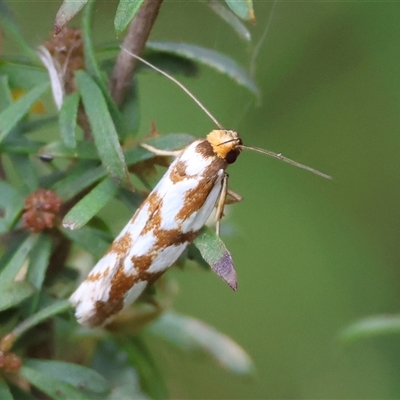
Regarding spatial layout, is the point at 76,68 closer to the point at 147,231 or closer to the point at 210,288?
the point at 147,231

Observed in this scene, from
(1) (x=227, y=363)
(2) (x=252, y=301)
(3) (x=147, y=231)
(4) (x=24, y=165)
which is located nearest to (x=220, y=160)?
(3) (x=147, y=231)

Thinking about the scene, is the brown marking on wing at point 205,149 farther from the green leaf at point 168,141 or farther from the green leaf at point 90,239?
the green leaf at point 90,239

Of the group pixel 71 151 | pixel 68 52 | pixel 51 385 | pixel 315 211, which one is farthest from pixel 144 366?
pixel 315 211

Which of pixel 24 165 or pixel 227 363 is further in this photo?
pixel 227 363

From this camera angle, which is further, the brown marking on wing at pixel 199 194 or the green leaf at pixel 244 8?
the brown marking on wing at pixel 199 194

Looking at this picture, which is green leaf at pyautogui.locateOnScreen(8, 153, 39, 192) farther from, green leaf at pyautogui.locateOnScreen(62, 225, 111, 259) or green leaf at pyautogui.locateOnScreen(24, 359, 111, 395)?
green leaf at pyautogui.locateOnScreen(24, 359, 111, 395)

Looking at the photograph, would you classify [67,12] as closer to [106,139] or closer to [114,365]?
[106,139]

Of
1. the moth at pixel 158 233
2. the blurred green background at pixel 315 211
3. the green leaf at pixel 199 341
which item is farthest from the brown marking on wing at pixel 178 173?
the blurred green background at pixel 315 211
